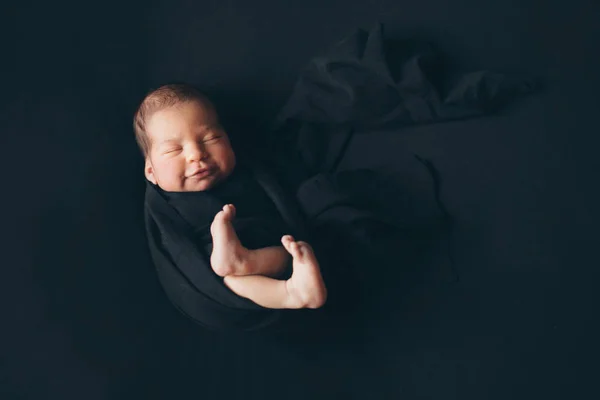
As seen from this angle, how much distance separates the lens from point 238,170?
107 centimetres

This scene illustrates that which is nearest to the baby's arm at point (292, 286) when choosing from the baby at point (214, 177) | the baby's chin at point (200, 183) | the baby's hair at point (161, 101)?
the baby at point (214, 177)

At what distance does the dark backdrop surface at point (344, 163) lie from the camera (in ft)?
3.41

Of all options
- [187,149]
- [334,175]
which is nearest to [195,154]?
[187,149]

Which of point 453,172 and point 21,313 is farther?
point 453,172

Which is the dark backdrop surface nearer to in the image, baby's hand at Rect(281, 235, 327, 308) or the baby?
the baby

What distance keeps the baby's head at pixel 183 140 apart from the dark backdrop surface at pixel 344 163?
142mm

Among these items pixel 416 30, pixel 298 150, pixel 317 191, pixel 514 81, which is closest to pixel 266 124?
pixel 298 150

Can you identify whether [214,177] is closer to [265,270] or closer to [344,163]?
[265,270]

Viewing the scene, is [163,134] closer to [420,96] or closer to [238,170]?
[238,170]

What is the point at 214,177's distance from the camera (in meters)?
1.01

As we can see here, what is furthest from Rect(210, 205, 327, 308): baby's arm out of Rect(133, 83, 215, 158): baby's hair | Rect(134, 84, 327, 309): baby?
Rect(133, 83, 215, 158): baby's hair

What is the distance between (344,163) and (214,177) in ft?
0.93

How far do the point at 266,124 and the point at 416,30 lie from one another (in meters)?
0.33

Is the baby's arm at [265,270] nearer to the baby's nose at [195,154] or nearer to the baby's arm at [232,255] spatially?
the baby's arm at [232,255]
